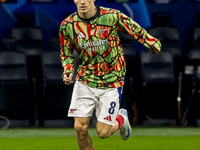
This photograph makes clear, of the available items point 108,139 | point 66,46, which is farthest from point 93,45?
point 108,139

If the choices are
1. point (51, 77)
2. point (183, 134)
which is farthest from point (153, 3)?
point (183, 134)

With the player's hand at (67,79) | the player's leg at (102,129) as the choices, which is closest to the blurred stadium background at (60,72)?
the player's leg at (102,129)

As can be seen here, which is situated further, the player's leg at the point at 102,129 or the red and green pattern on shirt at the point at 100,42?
the player's leg at the point at 102,129

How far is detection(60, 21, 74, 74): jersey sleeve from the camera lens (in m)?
5.46

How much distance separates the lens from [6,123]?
1067 centimetres

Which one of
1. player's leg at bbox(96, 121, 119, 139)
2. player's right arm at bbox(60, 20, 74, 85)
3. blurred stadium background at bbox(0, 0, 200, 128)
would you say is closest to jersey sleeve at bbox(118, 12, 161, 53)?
player's right arm at bbox(60, 20, 74, 85)

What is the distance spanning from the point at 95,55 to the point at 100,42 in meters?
0.14

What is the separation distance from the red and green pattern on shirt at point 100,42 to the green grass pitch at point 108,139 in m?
1.96

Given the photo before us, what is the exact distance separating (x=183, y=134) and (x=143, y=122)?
206cm

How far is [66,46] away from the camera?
18.1 feet

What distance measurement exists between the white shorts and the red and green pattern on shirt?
0.06 meters

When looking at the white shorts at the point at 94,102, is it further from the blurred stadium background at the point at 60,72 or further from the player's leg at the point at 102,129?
the blurred stadium background at the point at 60,72

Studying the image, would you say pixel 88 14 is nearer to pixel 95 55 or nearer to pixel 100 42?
pixel 100 42

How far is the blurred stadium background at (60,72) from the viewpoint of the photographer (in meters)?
10.6
